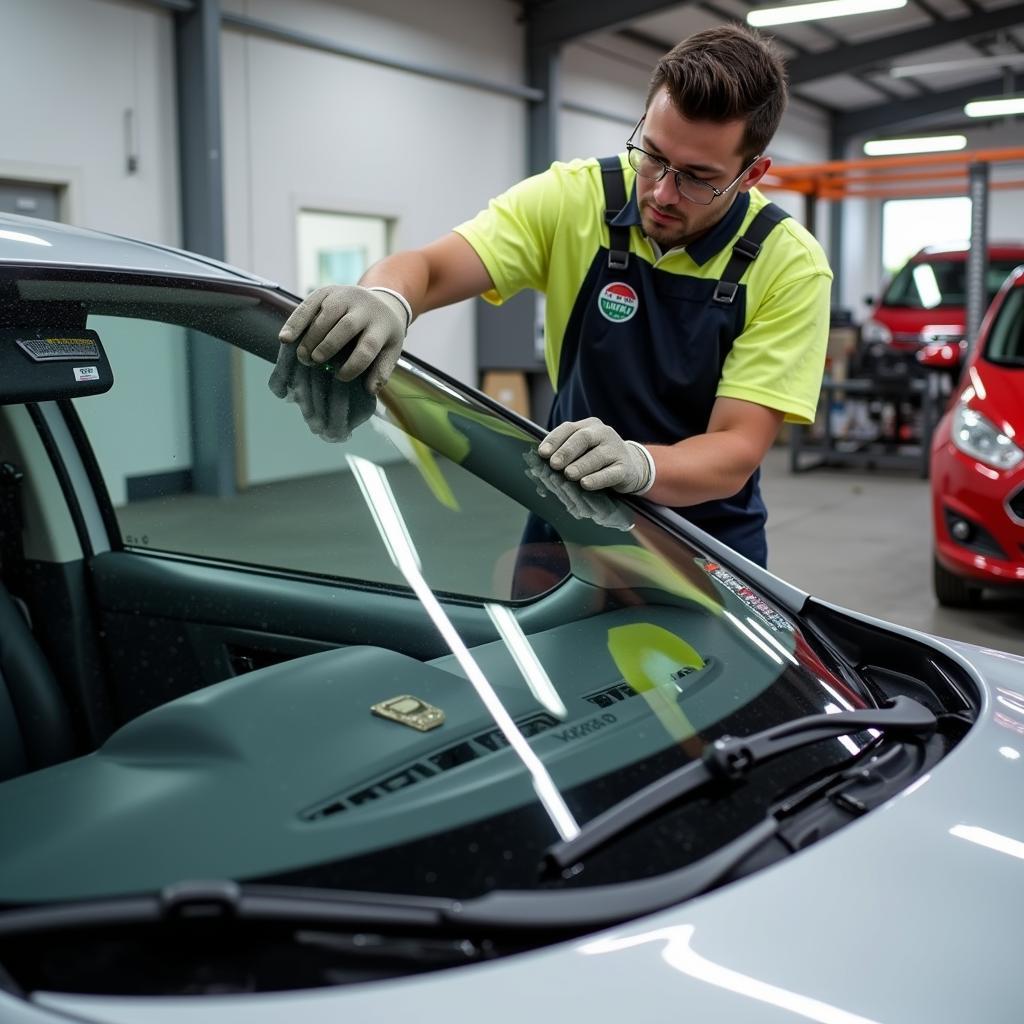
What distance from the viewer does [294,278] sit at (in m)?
7.49

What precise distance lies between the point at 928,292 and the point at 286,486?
9.85 meters

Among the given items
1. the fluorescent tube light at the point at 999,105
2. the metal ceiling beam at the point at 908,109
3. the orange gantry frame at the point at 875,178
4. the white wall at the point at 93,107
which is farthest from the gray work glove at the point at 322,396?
the metal ceiling beam at the point at 908,109

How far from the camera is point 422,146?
8.52 metres

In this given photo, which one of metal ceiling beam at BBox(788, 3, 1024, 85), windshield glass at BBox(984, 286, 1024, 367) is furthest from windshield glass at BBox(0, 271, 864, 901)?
metal ceiling beam at BBox(788, 3, 1024, 85)

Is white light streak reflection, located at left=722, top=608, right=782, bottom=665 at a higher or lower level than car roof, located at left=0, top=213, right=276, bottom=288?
lower

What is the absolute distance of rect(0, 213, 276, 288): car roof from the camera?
117cm

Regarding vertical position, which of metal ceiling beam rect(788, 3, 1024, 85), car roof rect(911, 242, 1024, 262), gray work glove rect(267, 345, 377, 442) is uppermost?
metal ceiling beam rect(788, 3, 1024, 85)

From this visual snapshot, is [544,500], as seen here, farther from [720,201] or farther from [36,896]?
[36,896]

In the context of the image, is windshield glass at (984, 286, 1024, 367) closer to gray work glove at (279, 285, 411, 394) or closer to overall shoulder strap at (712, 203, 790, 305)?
overall shoulder strap at (712, 203, 790, 305)

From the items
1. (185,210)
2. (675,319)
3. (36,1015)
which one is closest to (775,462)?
(185,210)

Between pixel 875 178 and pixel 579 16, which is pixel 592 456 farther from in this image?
pixel 875 178

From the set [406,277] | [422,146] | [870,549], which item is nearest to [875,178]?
[422,146]

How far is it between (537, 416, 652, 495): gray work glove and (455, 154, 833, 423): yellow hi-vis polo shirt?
0.41 m

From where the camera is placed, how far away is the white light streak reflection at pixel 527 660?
1040 millimetres
